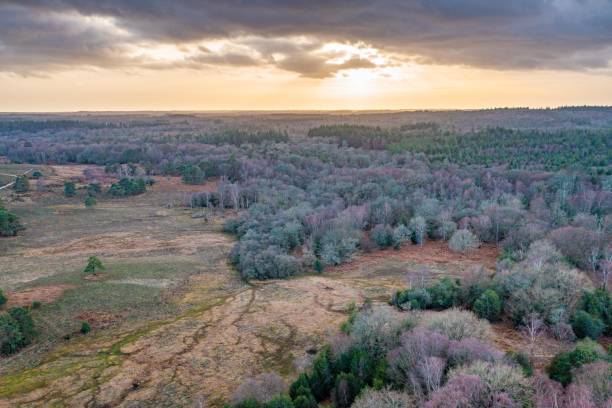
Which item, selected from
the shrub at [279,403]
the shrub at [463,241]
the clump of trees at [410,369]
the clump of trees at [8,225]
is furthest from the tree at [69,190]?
the shrub at [279,403]

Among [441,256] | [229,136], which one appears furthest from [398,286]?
[229,136]

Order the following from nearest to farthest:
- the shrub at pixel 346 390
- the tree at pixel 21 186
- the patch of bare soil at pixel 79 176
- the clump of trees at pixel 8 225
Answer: the shrub at pixel 346 390, the clump of trees at pixel 8 225, the tree at pixel 21 186, the patch of bare soil at pixel 79 176

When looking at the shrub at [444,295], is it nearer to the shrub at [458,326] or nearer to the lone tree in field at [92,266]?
the shrub at [458,326]

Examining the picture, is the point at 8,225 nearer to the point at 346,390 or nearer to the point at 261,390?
the point at 261,390

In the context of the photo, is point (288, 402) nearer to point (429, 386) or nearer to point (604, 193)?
point (429, 386)

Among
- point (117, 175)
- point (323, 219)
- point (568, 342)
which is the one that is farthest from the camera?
point (117, 175)

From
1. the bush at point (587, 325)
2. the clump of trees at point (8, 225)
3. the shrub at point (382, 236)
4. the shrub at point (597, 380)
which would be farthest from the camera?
the clump of trees at point (8, 225)
